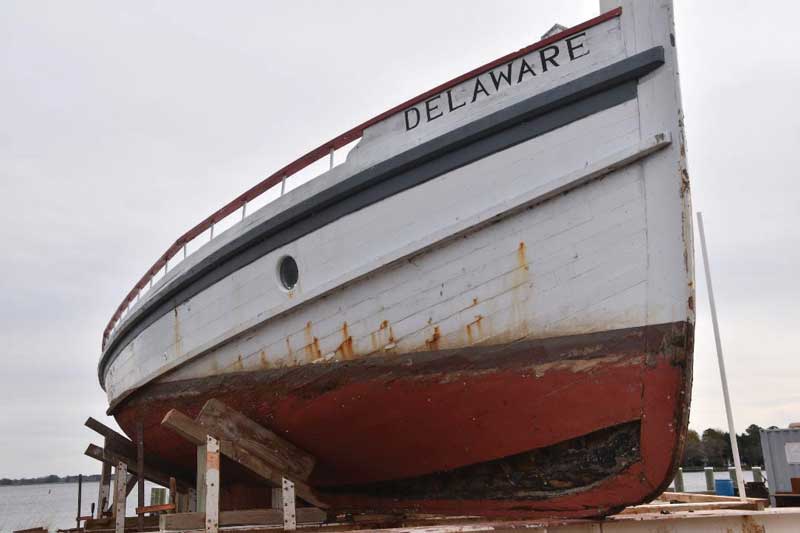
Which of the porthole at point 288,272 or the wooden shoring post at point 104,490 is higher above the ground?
the porthole at point 288,272

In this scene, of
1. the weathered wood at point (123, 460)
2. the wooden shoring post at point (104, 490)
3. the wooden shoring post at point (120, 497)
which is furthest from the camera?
the wooden shoring post at point (104, 490)

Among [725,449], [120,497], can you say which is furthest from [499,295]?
[725,449]

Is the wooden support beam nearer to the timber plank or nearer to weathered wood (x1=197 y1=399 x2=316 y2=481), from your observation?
weathered wood (x1=197 y1=399 x2=316 y2=481)

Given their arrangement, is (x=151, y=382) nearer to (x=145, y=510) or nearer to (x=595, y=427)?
(x=145, y=510)

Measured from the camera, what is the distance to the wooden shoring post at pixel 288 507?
4.75m

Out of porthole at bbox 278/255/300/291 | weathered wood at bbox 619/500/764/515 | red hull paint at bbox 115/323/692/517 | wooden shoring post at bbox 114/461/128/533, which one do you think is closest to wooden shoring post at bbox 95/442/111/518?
wooden shoring post at bbox 114/461/128/533

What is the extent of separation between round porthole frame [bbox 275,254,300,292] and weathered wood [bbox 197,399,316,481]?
1003 mm

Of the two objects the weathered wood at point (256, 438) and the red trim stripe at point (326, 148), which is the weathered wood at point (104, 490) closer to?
the red trim stripe at point (326, 148)

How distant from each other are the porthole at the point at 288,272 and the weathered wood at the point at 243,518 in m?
1.65

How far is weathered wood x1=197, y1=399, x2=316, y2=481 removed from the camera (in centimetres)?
516

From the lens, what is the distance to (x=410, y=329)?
15.3 feet

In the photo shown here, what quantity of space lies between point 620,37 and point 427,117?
1350 millimetres

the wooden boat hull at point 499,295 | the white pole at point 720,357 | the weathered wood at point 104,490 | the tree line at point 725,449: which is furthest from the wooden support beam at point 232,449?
the tree line at point 725,449

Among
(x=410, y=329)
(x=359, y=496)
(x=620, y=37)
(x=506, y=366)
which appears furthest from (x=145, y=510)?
(x=620, y=37)
